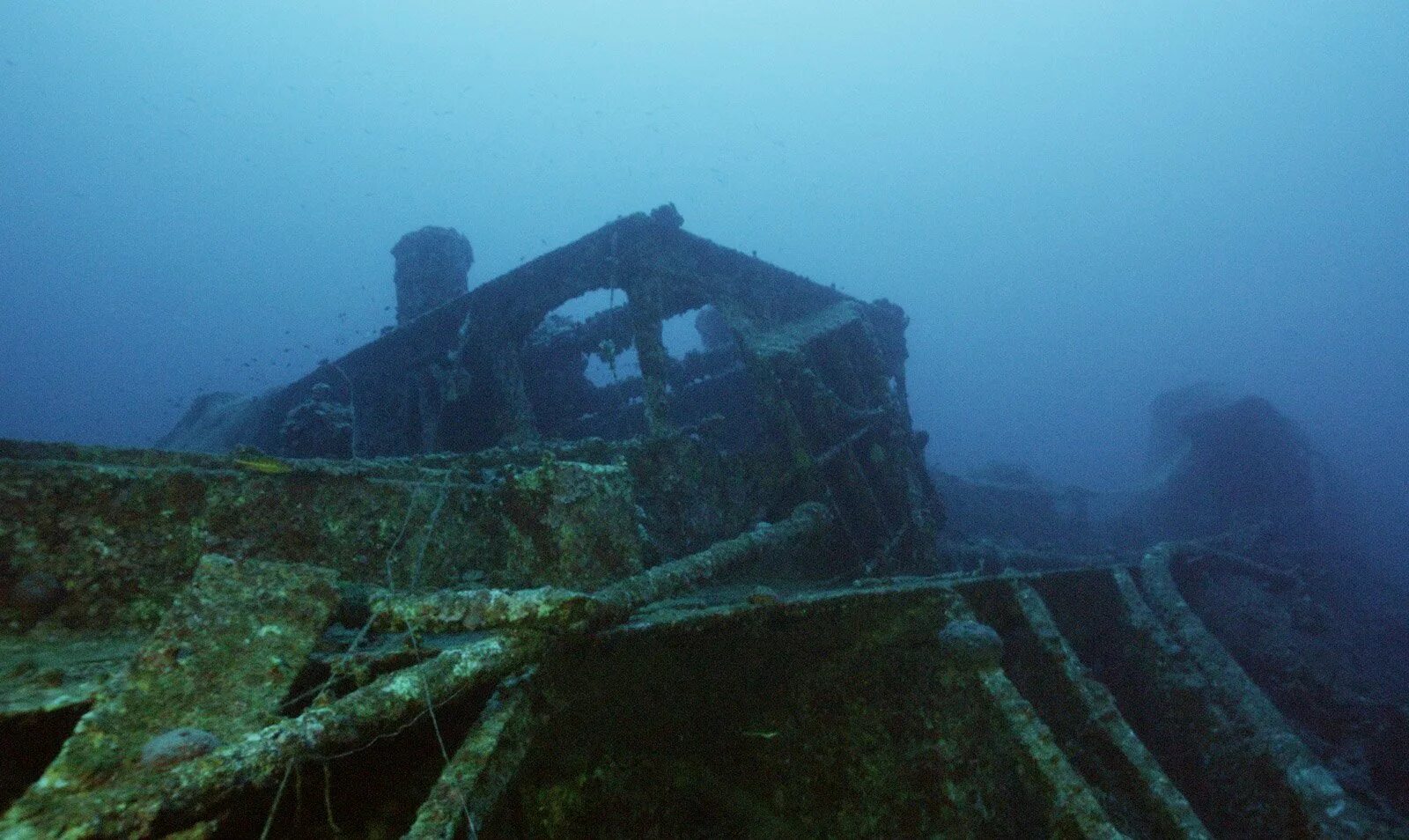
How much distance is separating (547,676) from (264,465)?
2.39 metres

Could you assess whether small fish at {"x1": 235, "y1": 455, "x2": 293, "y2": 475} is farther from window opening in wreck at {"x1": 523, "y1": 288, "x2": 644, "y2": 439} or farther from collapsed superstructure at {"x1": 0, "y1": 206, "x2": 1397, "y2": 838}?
window opening in wreck at {"x1": 523, "y1": 288, "x2": 644, "y2": 439}

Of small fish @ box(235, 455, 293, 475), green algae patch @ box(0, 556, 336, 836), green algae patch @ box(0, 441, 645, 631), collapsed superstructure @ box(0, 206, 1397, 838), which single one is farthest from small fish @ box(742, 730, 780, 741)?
small fish @ box(235, 455, 293, 475)

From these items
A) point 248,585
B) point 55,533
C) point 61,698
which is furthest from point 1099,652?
point 55,533

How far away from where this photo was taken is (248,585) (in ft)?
8.68

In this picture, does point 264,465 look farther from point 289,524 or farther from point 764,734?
point 764,734

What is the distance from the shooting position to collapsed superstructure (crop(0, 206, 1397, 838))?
218 cm

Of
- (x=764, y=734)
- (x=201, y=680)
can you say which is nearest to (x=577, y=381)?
(x=764, y=734)

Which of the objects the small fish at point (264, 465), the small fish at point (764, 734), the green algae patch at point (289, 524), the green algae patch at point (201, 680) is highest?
the small fish at point (264, 465)

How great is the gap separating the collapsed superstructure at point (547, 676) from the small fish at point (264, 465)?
0.08 feet

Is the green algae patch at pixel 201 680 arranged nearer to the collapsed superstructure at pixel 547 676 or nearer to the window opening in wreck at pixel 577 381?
the collapsed superstructure at pixel 547 676

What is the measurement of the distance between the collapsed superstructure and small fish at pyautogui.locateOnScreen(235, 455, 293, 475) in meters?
0.03

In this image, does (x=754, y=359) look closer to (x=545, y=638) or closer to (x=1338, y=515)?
(x=545, y=638)

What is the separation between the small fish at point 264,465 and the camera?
156 inches

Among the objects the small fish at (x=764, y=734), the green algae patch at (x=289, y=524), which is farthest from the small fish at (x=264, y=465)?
the small fish at (x=764, y=734)
